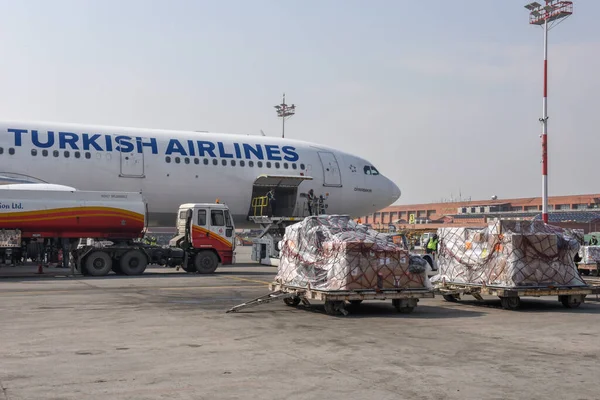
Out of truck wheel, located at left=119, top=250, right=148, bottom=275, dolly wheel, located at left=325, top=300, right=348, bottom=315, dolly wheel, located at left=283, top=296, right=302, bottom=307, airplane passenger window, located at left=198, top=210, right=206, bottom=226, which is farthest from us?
airplane passenger window, located at left=198, top=210, right=206, bottom=226

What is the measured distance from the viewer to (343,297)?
47.4 feet

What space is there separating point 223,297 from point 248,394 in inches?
421

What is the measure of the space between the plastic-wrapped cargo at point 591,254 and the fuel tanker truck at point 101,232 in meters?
14.5

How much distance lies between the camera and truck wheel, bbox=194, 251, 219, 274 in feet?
89.2

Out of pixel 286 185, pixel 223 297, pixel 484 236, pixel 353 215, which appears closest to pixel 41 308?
pixel 223 297

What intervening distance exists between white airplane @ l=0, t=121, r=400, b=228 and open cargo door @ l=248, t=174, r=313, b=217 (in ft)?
0.16

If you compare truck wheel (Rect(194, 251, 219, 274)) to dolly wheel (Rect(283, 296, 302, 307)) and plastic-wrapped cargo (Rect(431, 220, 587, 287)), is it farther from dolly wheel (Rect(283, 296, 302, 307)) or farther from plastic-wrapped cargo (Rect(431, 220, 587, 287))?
plastic-wrapped cargo (Rect(431, 220, 587, 287))

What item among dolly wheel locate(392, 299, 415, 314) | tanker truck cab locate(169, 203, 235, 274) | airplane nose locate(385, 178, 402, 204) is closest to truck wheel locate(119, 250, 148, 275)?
tanker truck cab locate(169, 203, 235, 274)

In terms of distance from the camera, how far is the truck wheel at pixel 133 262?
Answer: 2586 centimetres

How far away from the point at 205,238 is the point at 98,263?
4150 mm

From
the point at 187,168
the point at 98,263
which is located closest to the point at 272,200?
the point at 187,168

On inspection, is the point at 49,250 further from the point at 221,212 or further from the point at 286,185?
the point at 286,185

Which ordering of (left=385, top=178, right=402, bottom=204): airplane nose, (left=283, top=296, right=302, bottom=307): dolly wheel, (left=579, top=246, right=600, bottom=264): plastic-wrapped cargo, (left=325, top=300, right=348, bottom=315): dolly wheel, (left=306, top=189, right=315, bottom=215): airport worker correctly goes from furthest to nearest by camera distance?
(left=385, top=178, right=402, bottom=204): airplane nose
(left=306, top=189, right=315, bottom=215): airport worker
(left=579, top=246, right=600, bottom=264): plastic-wrapped cargo
(left=283, top=296, right=302, bottom=307): dolly wheel
(left=325, top=300, right=348, bottom=315): dolly wheel

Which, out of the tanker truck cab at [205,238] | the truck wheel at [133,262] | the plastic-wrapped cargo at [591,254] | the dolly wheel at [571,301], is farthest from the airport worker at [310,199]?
the dolly wheel at [571,301]
